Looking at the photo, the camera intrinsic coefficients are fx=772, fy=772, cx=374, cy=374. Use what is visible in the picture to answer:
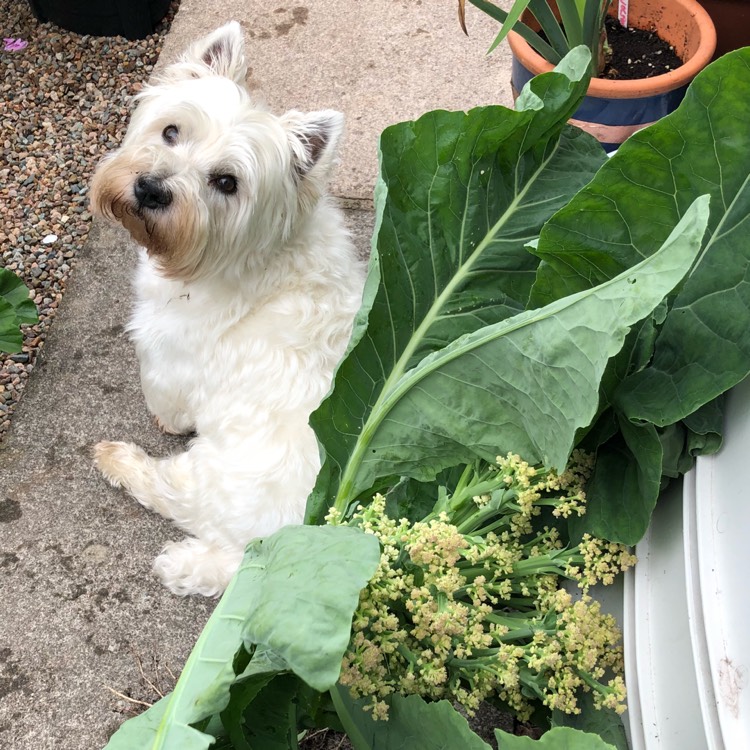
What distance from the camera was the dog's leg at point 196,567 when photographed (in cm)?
242

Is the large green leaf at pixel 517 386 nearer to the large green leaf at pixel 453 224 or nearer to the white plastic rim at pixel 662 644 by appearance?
the large green leaf at pixel 453 224

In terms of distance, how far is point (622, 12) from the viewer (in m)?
2.89

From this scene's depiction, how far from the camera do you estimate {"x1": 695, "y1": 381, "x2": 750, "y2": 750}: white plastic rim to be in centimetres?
87

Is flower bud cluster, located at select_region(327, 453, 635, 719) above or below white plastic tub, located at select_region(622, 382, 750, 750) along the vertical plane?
below

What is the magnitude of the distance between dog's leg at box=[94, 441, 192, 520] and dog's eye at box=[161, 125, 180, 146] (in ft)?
3.26

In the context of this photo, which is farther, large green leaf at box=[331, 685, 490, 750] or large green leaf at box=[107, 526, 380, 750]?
large green leaf at box=[331, 685, 490, 750]

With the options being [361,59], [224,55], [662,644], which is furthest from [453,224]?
[361,59]

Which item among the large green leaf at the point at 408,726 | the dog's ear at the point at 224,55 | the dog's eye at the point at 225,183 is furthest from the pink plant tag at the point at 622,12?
the large green leaf at the point at 408,726

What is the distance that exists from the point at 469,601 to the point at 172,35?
12.0 feet

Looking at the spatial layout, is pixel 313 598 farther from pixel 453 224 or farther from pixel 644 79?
pixel 644 79

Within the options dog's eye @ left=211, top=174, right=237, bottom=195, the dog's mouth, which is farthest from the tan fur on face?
dog's eye @ left=211, top=174, right=237, bottom=195

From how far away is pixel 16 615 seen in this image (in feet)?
8.05

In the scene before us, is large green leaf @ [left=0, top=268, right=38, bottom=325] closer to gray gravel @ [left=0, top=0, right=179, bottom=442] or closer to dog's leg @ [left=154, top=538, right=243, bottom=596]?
gray gravel @ [left=0, top=0, right=179, bottom=442]

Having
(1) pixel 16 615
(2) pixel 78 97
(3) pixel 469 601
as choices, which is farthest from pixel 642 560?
(2) pixel 78 97
